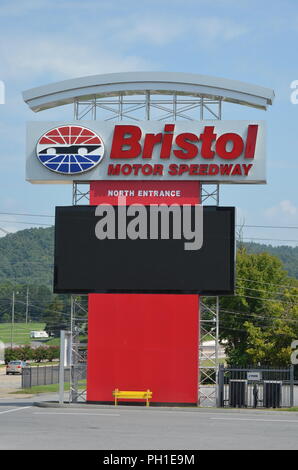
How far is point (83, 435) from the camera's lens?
2164 centimetres

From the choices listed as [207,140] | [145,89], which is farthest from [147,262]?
[145,89]

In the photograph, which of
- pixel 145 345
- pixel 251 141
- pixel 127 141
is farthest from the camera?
pixel 127 141

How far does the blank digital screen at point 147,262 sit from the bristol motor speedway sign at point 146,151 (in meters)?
2.05

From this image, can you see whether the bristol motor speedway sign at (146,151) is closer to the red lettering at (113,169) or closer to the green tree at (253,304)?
the red lettering at (113,169)

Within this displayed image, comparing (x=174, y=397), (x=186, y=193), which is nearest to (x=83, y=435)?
(x=174, y=397)

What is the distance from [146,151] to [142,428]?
12.6 m

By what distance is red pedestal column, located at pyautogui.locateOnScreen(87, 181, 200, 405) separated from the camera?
32188mm

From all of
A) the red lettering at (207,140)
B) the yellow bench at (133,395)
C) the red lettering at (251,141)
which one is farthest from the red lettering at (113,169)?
the yellow bench at (133,395)

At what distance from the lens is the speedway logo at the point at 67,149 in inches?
1313

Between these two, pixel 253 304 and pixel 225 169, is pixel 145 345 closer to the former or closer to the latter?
pixel 225 169

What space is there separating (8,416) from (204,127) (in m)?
13.0

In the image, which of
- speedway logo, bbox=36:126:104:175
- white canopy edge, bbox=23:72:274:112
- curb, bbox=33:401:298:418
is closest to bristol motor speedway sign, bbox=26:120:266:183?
speedway logo, bbox=36:126:104:175

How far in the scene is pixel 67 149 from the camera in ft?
110

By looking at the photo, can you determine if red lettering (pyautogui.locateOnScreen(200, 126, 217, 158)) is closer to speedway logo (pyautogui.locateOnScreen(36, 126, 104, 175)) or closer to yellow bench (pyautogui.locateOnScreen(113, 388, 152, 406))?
speedway logo (pyautogui.locateOnScreen(36, 126, 104, 175))
